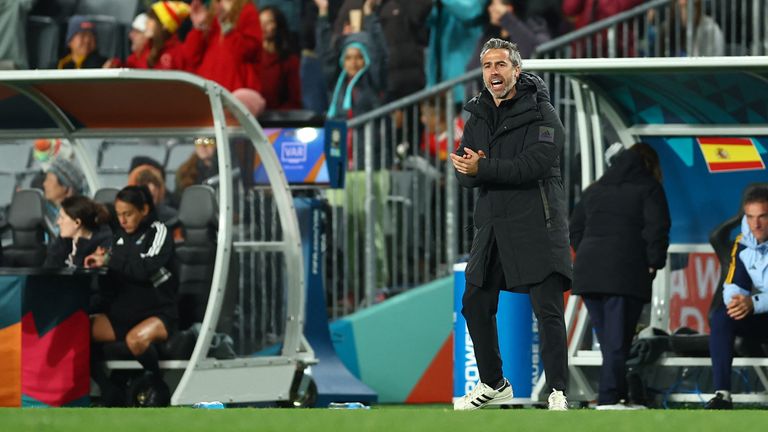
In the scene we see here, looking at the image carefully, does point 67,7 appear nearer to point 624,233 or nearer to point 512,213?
point 624,233

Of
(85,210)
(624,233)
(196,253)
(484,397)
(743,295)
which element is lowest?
(484,397)

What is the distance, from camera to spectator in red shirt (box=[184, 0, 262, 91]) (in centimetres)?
1775

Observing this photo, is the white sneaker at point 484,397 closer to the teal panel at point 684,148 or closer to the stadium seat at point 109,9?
the teal panel at point 684,148

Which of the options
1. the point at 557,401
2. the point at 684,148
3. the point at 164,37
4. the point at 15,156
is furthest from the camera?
the point at 164,37

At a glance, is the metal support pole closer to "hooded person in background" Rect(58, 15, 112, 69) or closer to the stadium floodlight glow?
the stadium floodlight glow

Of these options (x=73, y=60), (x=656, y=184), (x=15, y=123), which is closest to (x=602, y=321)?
(x=656, y=184)

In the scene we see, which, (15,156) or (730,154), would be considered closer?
(730,154)

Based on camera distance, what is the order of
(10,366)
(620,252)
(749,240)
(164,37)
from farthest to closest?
(164,37), (620,252), (749,240), (10,366)

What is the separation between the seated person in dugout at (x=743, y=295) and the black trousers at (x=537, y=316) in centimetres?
266

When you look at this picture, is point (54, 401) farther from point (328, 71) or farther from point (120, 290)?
point (328, 71)

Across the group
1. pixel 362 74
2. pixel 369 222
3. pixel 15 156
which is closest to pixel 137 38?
pixel 362 74

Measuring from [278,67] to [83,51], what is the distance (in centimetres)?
245

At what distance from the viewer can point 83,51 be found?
762 inches

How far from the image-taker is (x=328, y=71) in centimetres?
1839
